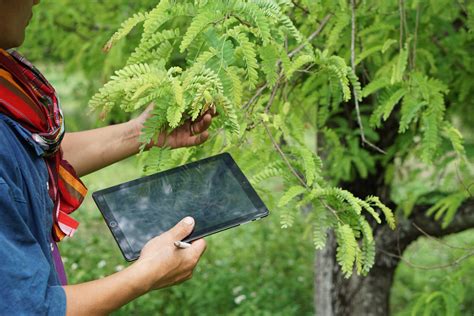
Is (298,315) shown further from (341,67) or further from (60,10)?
(341,67)

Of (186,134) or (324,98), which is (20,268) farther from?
(324,98)

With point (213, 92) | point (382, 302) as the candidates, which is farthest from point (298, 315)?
point (213, 92)

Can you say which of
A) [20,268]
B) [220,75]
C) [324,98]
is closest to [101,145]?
[220,75]

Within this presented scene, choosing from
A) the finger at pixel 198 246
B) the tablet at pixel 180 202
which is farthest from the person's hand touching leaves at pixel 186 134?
the finger at pixel 198 246

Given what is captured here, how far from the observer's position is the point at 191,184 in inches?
75.0

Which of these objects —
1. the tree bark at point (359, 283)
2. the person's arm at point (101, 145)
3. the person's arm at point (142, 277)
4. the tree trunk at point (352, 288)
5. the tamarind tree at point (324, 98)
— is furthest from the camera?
the tree trunk at point (352, 288)

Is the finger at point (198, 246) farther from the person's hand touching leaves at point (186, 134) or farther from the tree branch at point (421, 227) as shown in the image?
the tree branch at point (421, 227)

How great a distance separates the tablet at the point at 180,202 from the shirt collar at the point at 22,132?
223 mm

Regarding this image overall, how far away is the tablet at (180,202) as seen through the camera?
176 centimetres

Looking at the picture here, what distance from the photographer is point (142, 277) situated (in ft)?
5.25

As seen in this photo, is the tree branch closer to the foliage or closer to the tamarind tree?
the tamarind tree

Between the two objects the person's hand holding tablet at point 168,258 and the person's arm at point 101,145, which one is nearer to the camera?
the person's hand holding tablet at point 168,258

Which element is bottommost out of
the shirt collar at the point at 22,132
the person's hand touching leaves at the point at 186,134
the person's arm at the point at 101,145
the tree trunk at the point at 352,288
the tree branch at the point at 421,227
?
the tree trunk at the point at 352,288

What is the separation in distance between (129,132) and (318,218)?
25.5 inches
